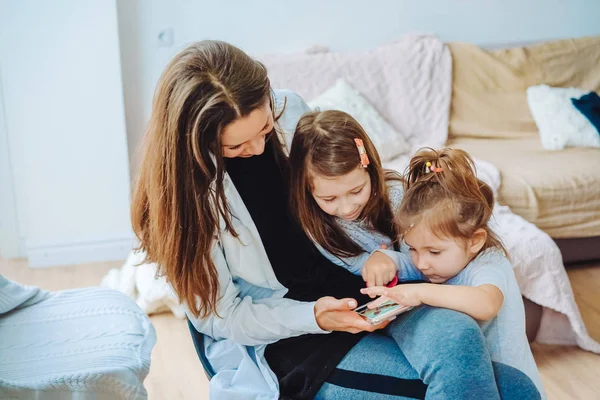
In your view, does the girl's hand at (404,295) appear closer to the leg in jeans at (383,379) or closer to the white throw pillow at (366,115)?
the leg in jeans at (383,379)

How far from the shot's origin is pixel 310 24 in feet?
10.3

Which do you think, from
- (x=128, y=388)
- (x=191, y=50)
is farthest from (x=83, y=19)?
(x=128, y=388)

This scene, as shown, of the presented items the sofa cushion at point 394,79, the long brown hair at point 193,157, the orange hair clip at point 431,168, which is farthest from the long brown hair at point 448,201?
the sofa cushion at point 394,79

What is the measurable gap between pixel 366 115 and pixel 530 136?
786mm

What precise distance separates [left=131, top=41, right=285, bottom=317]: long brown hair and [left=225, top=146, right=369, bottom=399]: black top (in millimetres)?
100

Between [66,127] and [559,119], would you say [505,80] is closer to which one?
[559,119]

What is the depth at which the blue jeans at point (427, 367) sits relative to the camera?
116 centimetres

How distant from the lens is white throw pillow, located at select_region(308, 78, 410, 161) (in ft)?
9.13

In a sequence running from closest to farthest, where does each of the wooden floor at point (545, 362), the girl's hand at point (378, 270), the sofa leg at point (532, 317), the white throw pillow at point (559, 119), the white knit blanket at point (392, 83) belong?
the girl's hand at point (378, 270) < the wooden floor at point (545, 362) < the sofa leg at point (532, 317) < the white knit blanket at point (392, 83) < the white throw pillow at point (559, 119)

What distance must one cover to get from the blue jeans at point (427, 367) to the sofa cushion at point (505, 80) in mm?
1865

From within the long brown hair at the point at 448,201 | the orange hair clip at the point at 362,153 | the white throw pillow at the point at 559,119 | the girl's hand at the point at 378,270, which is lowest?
the white throw pillow at the point at 559,119

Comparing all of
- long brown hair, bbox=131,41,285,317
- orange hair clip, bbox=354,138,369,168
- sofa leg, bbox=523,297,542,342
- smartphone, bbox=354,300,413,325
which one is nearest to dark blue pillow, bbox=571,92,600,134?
sofa leg, bbox=523,297,542,342

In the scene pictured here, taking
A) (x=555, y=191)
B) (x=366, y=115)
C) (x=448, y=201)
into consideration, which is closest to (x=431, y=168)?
(x=448, y=201)

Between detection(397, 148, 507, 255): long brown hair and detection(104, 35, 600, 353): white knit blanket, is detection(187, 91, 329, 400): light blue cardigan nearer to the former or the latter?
detection(397, 148, 507, 255): long brown hair
